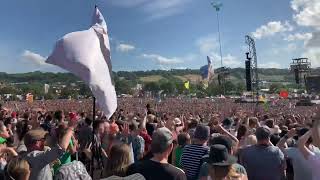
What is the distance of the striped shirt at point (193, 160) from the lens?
5832mm

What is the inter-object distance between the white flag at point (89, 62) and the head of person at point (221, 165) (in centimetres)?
205

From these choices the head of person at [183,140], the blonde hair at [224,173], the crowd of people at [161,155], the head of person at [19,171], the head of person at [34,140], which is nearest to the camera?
the blonde hair at [224,173]

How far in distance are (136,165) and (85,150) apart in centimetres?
371

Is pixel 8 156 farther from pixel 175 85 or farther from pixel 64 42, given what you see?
pixel 175 85

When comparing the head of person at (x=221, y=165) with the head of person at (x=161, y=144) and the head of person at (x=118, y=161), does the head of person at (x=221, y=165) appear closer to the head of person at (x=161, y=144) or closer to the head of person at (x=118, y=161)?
the head of person at (x=161, y=144)

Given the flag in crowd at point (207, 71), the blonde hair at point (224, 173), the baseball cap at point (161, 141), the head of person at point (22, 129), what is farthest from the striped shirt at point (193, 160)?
the flag in crowd at point (207, 71)

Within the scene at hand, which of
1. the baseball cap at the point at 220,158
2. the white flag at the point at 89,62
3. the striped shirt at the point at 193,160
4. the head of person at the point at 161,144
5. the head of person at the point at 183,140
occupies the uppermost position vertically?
the white flag at the point at 89,62

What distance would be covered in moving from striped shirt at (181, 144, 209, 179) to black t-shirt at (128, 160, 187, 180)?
4.54 ft

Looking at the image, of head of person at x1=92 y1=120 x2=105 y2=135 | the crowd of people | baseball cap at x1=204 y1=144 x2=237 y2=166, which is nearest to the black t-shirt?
the crowd of people

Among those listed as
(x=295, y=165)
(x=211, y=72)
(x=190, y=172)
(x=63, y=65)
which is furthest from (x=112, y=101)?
(x=211, y=72)

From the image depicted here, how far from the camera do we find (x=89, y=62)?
242 inches

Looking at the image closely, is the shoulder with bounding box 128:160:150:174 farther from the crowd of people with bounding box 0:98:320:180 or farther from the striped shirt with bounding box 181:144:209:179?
the striped shirt with bounding box 181:144:209:179

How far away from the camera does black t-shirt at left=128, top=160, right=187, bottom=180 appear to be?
14.4 feet

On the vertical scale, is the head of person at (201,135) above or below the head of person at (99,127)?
above
